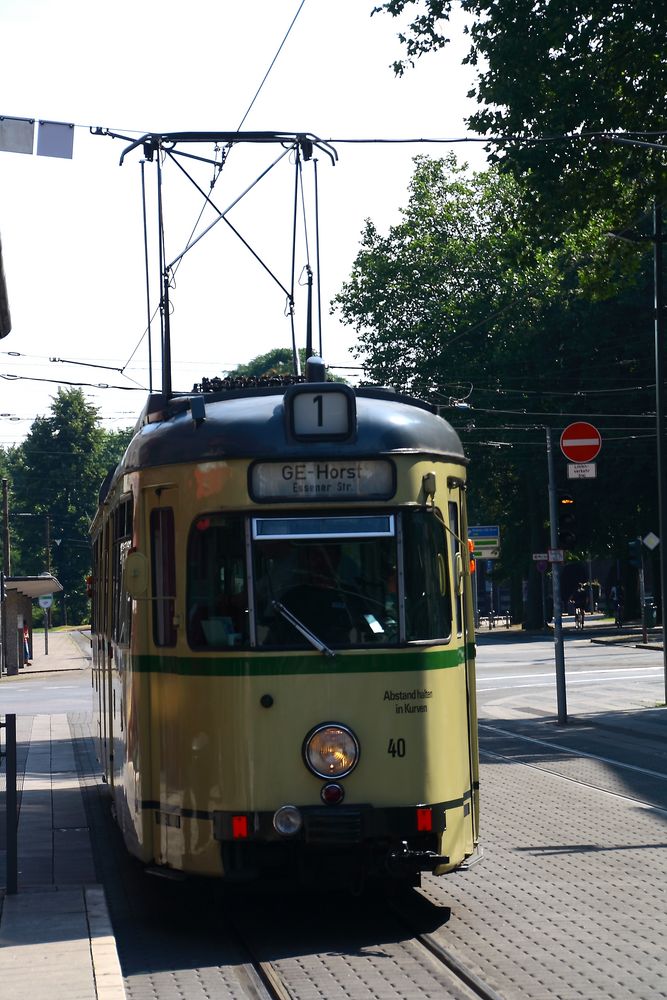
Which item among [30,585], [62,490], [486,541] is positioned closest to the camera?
[30,585]

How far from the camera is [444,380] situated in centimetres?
5428

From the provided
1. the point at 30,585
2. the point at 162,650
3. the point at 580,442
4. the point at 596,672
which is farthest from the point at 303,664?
the point at 30,585

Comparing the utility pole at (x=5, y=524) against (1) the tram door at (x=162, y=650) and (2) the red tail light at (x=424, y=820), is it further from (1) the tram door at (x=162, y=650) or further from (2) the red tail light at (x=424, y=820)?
(2) the red tail light at (x=424, y=820)

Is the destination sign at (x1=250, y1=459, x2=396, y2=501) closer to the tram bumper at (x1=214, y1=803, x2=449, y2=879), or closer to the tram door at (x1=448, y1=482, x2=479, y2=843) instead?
the tram door at (x1=448, y1=482, x2=479, y2=843)

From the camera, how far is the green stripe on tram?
7.73 metres

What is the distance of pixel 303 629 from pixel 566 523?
13770 millimetres

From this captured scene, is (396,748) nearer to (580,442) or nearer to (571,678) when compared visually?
(580,442)

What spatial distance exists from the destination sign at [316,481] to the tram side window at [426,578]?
264 mm

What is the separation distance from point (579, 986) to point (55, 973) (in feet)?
7.66

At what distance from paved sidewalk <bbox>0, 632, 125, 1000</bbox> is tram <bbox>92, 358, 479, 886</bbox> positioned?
596 millimetres

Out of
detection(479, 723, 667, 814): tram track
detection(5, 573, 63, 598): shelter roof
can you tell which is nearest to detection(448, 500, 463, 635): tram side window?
detection(479, 723, 667, 814): tram track

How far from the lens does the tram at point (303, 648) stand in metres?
7.68

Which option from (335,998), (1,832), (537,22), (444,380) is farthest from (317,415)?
(444,380)

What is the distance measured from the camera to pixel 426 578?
8.00 meters
